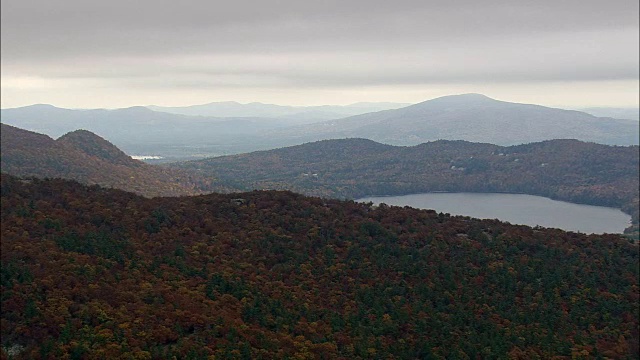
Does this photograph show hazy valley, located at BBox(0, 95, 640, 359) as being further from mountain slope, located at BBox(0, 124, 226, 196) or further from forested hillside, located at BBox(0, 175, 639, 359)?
mountain slope, located at BBox(0, 124, 226, 196)

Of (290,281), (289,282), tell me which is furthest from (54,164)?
(289,282)

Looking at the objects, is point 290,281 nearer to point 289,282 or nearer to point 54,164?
point 289,282

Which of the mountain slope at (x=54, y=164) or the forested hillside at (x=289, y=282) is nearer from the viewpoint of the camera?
the forested hillside at (x=289, y=282)

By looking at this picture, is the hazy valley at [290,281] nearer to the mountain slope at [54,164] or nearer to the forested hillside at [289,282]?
the forested hillside at [289,282]

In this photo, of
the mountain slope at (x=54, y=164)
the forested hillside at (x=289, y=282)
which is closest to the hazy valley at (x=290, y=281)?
the forested hillside at (x=289, y=282)

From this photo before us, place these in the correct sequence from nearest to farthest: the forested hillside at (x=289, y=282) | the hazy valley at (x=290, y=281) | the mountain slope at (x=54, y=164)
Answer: the forested hillside at (x=289, y=282)
the hazy valley at (x=290, y=281)
the mountain slope at (x=54, y=164)

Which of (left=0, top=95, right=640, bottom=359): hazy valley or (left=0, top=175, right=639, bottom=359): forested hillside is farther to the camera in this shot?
(left=0, top=95, right=640, bottom=359): hazy valley

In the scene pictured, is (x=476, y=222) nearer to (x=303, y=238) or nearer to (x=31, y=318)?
(x=303, y=238)

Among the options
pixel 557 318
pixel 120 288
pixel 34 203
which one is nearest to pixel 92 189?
pixel 34 203

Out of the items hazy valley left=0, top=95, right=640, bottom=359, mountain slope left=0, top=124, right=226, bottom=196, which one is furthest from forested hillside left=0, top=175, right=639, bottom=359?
mountain slope left=0, top=124, right=226, bottom=196
